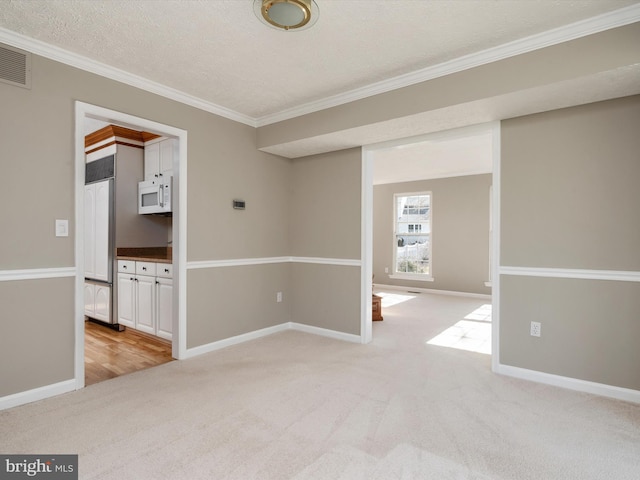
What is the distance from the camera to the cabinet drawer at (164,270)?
12.0 feet

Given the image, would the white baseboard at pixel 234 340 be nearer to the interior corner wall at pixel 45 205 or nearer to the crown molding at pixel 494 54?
the interior corner wall at pixel 45 205

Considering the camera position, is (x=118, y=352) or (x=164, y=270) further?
(x=164, y=270)

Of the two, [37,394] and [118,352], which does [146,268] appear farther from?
[37,394]

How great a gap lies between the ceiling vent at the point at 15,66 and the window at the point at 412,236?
6.75 metres

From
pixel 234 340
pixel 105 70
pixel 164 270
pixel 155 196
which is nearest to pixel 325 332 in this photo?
pixel 234 340

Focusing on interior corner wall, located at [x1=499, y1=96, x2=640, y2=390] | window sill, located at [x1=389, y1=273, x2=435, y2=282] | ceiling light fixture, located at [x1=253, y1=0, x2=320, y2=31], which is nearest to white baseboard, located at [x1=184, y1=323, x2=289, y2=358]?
interior corner wall, located at [x1=499, y1=96, x2=640, y2=390]

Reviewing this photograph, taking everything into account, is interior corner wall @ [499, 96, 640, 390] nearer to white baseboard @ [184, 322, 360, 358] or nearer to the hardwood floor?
white baseboard @ [184, 322, 360, 358]

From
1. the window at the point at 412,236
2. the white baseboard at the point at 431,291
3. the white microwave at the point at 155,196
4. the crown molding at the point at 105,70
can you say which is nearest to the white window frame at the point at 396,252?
the window at the point at 412,236

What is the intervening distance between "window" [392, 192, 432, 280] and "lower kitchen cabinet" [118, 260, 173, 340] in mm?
5475

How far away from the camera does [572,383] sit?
273 cm

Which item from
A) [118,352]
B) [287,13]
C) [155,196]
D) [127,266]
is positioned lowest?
[118,352]

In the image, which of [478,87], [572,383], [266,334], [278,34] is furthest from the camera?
[266,334]

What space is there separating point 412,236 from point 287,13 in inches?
254

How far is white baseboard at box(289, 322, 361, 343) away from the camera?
3.96 m
